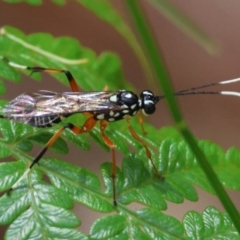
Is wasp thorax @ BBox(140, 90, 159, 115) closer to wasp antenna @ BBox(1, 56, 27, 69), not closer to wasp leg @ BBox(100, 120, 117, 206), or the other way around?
wasp leg @ BBox(100, 120, 117, 206)

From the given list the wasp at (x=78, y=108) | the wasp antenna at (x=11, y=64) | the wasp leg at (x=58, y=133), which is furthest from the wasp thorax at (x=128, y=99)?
the wasp antenna at (x=11, y=64)

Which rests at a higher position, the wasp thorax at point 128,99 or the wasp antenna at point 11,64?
the wasp antenna at point 11,64

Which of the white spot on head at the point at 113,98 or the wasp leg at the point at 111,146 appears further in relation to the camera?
the white spot on head at the point at 113,98

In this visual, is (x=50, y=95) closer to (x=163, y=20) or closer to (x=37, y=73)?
(x=37, y=73)

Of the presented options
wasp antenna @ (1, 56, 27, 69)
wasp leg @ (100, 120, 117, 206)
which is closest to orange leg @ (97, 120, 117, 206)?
wasp leg @ (100, 120, 117, 206)

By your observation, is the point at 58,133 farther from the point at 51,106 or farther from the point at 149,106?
the point at 149,106

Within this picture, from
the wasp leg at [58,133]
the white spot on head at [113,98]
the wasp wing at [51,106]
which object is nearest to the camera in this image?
the wasp leg at [58,133]

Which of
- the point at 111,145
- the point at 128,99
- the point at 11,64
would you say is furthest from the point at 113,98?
the point at 11,64

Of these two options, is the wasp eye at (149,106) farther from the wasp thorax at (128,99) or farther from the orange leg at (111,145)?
the orange leg at (111,145)
